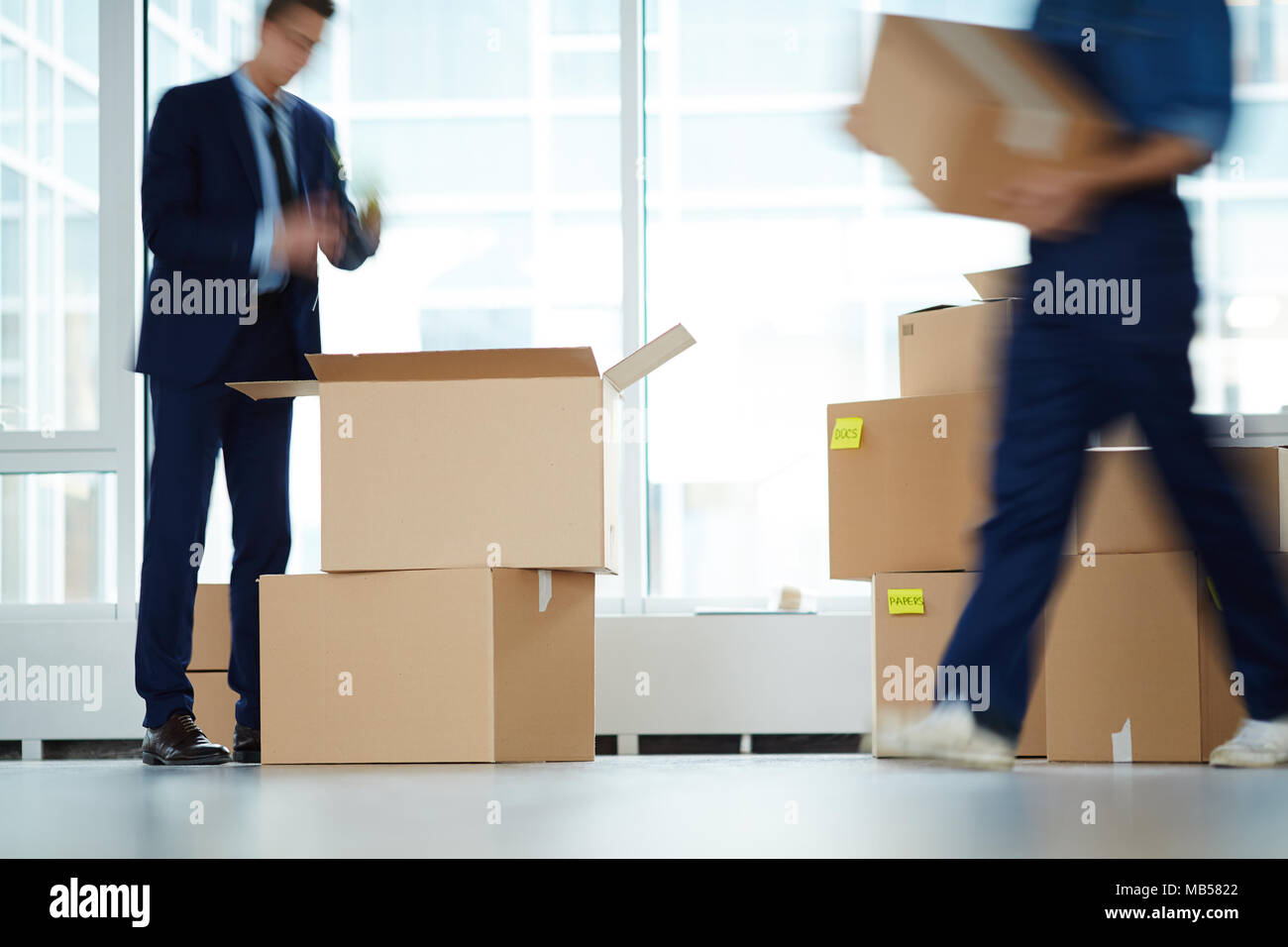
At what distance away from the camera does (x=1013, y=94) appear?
1717 mm

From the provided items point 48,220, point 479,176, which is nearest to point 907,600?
point 479,176

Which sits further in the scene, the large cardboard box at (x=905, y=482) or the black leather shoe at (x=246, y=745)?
the large cardboard box at (x=905, y=482)

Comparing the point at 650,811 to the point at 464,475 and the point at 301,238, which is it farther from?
the point at 301,238

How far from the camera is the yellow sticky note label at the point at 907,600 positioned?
225 cm

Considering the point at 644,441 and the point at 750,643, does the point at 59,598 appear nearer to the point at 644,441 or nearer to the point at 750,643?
the point at 644,441

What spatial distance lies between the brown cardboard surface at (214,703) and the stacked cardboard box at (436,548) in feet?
1.98

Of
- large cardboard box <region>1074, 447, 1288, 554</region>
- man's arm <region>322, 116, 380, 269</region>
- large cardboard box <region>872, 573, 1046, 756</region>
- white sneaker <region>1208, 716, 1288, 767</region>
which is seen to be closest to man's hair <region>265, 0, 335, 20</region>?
man's arm <region>322, 116, 380, 269</region>

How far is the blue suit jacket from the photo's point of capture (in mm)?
2109

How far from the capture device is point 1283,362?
3043 mm

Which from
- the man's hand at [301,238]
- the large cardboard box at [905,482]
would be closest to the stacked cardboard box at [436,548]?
the man's hand at [301,238]

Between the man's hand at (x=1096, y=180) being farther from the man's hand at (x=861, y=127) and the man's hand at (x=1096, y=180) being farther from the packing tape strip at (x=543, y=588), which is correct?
the packing tape strip at (x=543, y=588)

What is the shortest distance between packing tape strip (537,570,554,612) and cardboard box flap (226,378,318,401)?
466mm
